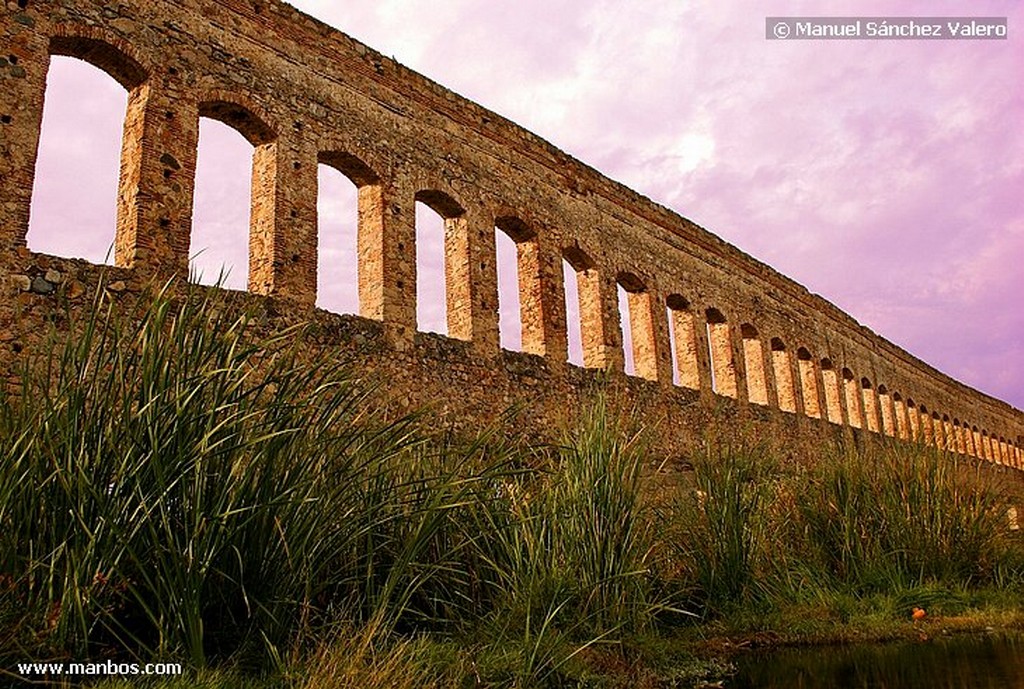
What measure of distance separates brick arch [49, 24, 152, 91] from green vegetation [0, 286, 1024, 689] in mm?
4776

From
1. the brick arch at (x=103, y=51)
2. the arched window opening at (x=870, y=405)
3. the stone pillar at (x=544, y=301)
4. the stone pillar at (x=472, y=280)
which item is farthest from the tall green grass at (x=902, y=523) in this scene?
the arched window opening at (x=870, y=405)

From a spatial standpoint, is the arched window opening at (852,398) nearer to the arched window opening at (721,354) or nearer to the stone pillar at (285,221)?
the arched window opening at (721,354)

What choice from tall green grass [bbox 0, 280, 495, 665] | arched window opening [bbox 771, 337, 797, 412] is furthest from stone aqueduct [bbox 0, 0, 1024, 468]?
tall green grass [bbox 0, 280, 495, 665]

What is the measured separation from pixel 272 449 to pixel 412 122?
26.0 feet

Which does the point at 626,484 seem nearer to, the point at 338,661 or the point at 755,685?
the point at 755,685

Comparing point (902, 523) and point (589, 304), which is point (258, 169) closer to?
point (589, 304)

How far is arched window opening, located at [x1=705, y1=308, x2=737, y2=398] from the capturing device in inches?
620

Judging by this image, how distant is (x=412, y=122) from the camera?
10.4 metres

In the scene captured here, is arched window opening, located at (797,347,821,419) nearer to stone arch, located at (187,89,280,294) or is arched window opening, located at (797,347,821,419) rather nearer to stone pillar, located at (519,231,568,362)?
stone pillar, located at (519,231,568,362)

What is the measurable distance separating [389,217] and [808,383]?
13277 millimetres

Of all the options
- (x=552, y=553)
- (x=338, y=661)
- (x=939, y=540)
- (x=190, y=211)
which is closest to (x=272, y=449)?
(x=338, y=661)

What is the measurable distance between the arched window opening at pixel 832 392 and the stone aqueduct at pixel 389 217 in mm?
4059

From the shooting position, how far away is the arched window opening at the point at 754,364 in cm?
1666

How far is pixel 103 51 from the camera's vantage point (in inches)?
303
